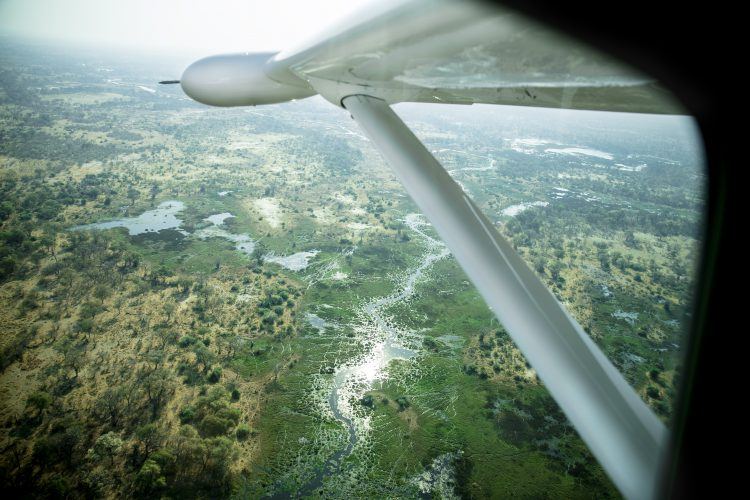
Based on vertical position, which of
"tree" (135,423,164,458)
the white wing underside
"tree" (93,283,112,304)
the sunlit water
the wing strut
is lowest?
"tree" (135,423,164,458)

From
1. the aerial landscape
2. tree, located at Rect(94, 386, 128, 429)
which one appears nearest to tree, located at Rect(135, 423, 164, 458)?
the aerial landscape

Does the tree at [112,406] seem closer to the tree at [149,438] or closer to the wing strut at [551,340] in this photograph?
the tree at [149,438]

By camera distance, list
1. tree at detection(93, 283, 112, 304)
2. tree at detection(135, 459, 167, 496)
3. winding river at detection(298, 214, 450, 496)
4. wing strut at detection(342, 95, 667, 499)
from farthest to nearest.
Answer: tree at detection(93, 283, 112, 304)
winding river at detection(298, 214, 450, 496)
tree at detection(135, 459, 167, 496)
wing strut at detection(342, 95, 667, 499)

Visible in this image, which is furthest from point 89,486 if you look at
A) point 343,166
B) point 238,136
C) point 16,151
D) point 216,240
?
point 238,136

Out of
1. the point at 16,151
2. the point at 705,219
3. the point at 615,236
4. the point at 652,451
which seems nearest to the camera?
the point at 705,219

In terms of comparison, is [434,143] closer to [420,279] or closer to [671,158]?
[420,279]

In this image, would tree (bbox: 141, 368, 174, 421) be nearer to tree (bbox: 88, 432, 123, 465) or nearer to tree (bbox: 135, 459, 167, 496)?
tree (bbox: 88, 432, 123, 465)

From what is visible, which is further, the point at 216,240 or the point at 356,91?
the point at 216,240

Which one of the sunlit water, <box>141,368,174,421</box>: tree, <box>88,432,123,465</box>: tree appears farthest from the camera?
the sunlit water

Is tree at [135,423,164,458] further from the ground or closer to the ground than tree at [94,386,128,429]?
closer to the ground
